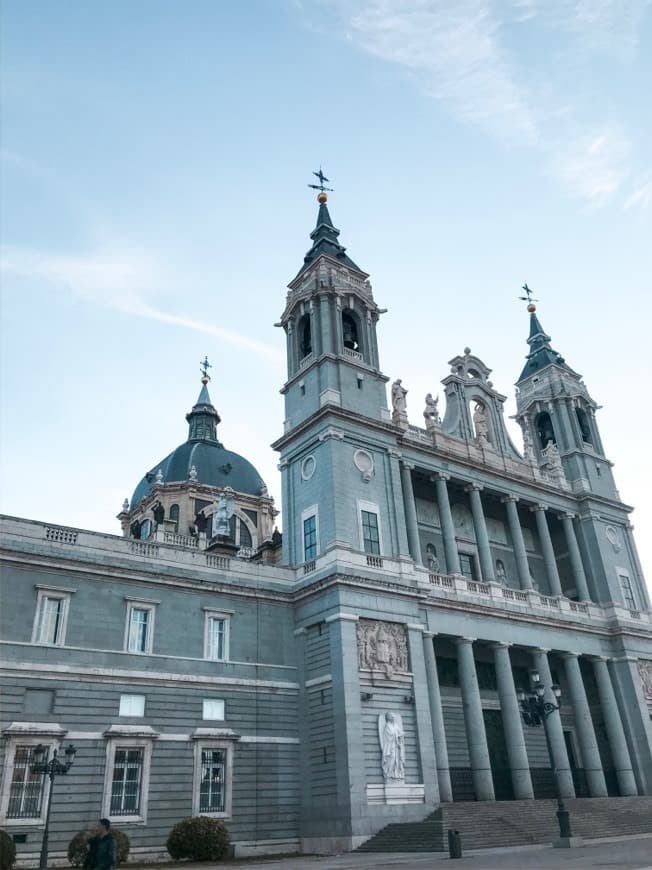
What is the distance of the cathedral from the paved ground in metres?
3.71

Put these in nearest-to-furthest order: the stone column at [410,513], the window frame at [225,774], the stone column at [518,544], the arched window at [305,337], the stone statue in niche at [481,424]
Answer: the window frame at [225,774] → the stone column at [410,513] → the arched window at [305,337] → the stone column at [518,544] → the stone statue in niche at [481,424]

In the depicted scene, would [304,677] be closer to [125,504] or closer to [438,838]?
[438,838]

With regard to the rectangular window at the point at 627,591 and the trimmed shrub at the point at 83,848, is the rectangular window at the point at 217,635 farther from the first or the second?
the rectangular window at the point at 627,591

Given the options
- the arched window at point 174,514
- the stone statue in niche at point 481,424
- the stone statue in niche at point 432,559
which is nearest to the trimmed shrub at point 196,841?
the stone statue in niche at point 432,559

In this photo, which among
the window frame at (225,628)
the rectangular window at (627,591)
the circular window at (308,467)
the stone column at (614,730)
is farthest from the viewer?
the rectangular window at (627,591)

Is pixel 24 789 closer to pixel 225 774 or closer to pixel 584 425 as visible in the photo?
pixel 225 774

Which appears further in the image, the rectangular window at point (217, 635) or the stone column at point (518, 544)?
the stone column at point (518, 544)

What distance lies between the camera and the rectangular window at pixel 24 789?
25422 mm

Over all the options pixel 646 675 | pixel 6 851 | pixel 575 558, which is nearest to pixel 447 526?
pixel 575 558

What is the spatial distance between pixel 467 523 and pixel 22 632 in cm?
2586

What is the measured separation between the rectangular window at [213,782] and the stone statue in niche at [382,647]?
6.74 metres

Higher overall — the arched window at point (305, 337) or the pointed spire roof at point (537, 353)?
the pointed spire roof at point (537, 353)

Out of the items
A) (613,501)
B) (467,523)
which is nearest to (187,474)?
(467,523)

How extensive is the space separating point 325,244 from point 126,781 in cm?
2979
